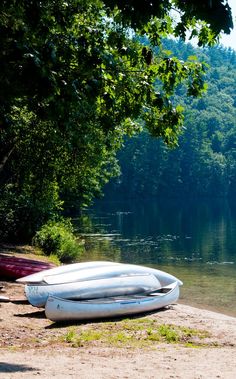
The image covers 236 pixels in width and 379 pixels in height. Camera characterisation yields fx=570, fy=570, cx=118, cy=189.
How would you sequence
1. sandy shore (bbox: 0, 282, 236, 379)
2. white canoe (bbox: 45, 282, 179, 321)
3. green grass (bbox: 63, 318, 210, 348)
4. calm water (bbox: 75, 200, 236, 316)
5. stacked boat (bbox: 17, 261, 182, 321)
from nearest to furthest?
1. sandy shore (bbox: 0, 282, 236, 379)
2. green grass (bbox: 63, 318, 210, 348)
3. white canoe (bbox: 45, 282, 179, 321)
4. stacked boat (bbox: 17, 261, 182, 321)
5. calm water (bbox: 75, 200, 236, 316)

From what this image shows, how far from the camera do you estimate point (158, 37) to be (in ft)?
40.7

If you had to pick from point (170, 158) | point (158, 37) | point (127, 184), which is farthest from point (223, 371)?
point (170, 158)

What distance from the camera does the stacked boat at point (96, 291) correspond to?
14.6 metres

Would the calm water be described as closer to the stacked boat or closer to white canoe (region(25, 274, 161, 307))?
the stacked boat

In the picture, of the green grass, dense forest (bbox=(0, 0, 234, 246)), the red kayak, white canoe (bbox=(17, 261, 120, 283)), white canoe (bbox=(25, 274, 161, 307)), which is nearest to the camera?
dense forest (bbox=(0, 0, 234, 246))

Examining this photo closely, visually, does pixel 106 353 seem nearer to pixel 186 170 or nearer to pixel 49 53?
pixel 49 53

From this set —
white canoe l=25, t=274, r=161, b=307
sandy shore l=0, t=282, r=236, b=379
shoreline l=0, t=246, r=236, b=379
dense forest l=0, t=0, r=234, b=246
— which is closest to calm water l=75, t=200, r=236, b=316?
white canoe l=25, t=274, r=161, b=307

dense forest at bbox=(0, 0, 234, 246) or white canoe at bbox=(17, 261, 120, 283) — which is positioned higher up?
dense forest at bbox=(0, 0, 234, 246)

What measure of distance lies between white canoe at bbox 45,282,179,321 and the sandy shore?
1.27ft

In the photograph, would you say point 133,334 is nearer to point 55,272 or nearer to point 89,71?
point 55,272

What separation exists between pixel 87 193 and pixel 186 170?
10801 cm

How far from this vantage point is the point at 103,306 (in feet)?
49.5

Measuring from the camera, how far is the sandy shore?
8820mm

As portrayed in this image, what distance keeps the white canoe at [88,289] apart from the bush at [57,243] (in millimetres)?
14075
